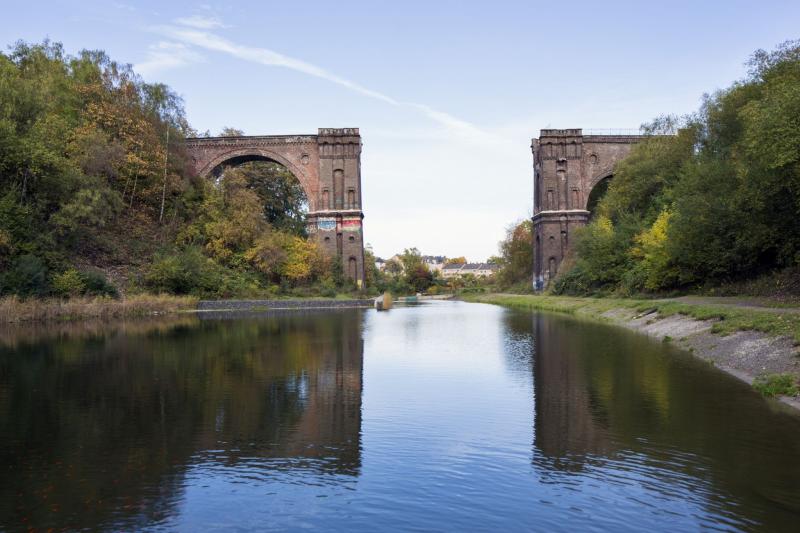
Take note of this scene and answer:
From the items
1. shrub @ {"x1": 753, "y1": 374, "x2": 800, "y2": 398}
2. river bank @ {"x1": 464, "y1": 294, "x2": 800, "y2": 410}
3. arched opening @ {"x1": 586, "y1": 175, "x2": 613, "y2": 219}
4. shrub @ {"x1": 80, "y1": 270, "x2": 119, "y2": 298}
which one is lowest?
shrub @ {"x1": 753, "y1": 374, "x2": 800, "y2": 398}

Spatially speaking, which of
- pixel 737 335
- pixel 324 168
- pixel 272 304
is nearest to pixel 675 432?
pixel 737 335

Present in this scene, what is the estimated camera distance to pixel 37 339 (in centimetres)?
2275

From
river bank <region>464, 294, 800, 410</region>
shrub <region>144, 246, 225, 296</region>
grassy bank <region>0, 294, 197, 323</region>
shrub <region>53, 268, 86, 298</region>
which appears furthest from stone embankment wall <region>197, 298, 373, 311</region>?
river bank <region>464, 294, 800, 410</region>

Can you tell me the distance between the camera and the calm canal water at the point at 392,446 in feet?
21.1

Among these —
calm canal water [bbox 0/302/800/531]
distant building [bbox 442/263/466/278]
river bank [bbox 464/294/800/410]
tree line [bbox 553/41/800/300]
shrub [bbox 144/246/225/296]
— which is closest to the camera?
calm canal water [bbox 0/302/800/531]

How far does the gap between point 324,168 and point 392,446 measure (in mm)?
47290

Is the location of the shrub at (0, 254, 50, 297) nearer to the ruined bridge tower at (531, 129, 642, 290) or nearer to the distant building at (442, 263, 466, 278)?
the ruined bridge tower at (531, 129, 642, 290)

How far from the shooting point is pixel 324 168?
2140 inches

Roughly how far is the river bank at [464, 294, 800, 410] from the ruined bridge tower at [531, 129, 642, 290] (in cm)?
2822

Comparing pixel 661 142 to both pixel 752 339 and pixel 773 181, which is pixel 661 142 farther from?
pixel 752 339

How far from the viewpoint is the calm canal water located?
6422 mm

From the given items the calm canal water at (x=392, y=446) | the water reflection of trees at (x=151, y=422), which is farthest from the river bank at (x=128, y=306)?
the calm canal water at (x=392, y=446)

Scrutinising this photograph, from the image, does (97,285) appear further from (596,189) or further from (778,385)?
(596,189)

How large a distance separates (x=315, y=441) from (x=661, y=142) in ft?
135
